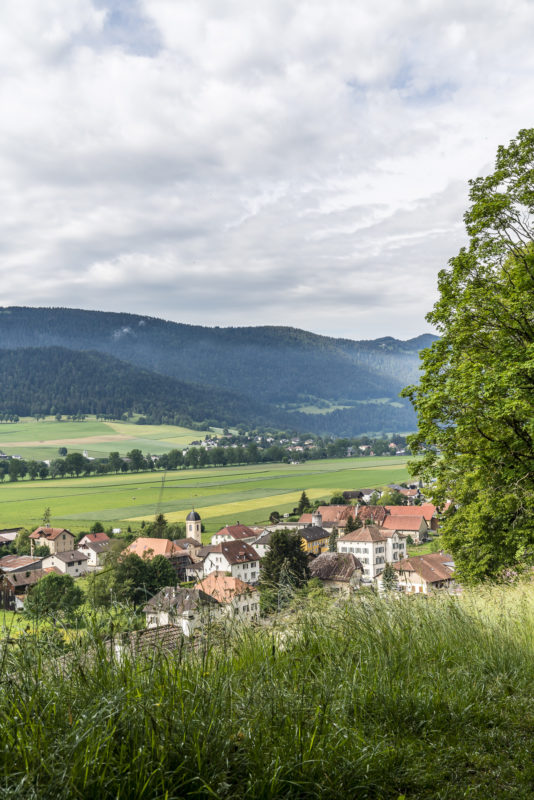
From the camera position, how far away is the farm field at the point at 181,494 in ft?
278

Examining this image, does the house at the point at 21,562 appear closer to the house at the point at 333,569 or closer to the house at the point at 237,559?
the house at the point at 237,559

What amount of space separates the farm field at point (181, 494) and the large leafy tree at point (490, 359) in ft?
166

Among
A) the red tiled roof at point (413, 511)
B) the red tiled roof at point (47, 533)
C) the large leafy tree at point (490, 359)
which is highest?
the large leafy tree at point (490, 359)

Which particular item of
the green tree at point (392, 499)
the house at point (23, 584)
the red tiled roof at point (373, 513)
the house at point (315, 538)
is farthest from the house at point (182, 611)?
the green tree at point (392, 499)

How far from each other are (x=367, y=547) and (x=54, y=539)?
40.1 m

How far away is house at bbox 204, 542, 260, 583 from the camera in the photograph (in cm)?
5600

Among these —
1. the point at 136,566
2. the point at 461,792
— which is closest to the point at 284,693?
the point at 461,792

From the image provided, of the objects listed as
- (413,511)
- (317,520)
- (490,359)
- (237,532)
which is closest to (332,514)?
(317,520)

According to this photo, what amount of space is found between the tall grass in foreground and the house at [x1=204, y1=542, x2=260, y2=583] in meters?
52.8

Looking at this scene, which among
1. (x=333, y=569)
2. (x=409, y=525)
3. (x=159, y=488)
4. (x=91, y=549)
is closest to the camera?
(x=333, y=569)

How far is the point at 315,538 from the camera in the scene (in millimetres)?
76312

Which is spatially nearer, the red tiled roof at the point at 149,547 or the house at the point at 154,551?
the house at the point at 154,551

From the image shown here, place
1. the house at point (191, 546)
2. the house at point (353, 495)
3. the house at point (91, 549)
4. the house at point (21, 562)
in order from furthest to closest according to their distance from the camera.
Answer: the house at point (353, 495) < the house at point (91, 549) < the house at point (191, 546) < the house at point (21, 562)

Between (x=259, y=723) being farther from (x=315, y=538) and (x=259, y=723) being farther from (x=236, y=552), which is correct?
(x=315, y=538)
